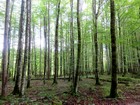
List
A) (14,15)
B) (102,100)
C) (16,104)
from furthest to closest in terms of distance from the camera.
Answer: (14,15) → (102,100) → (16,104)

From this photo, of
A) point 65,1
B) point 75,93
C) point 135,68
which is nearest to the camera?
point 75,93

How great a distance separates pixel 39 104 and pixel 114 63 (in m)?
5.26

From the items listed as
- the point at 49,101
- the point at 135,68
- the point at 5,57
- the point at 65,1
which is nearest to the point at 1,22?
the point at 65,1

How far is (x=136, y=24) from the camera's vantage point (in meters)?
18.3

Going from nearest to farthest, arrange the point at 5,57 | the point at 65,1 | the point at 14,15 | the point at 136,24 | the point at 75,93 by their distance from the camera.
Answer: the point at 5,57 < the point at 75,93 < the point at 136,24 < the point at 65,1 < the point at 14,15

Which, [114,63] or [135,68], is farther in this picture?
[135,68]

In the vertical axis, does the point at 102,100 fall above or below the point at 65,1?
below

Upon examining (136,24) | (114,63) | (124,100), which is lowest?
(124,100)

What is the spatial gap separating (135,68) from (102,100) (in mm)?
28734

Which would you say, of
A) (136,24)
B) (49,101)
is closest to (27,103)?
(49,101)

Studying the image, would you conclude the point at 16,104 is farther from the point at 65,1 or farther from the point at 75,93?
the point at 65,1

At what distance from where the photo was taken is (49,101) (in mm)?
9391

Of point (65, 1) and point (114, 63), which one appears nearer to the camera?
point (114, 63)

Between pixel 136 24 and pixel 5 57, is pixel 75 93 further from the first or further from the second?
pixel 136 24
